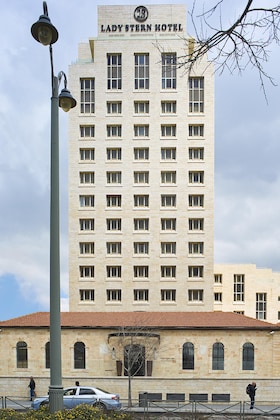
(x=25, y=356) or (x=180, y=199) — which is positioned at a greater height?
(x=180, y=199)

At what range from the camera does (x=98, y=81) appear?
157ft

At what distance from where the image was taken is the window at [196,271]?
152 ft

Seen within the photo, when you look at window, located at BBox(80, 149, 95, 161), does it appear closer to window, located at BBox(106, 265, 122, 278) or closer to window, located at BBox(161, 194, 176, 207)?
window, located at BBox(161, 194, 176, 207)

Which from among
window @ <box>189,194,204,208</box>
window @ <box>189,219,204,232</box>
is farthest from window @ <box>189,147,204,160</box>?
window @ <box>189,219,204,232</box>

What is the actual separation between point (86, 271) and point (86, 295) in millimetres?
2766

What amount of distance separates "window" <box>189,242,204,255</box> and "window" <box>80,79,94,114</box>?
65.6 ft

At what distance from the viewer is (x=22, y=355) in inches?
1254

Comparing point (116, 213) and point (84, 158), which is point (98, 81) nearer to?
point (84, 158)

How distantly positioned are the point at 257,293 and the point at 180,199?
95.3ft

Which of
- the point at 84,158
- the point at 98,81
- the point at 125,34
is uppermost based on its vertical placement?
the point at 125,34

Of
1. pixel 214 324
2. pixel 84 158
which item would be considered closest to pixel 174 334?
pixel 214 324

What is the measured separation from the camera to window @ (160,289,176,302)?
4600 cm

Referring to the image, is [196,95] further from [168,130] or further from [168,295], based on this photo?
[168,295]

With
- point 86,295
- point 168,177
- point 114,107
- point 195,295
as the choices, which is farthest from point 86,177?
point 195,295
